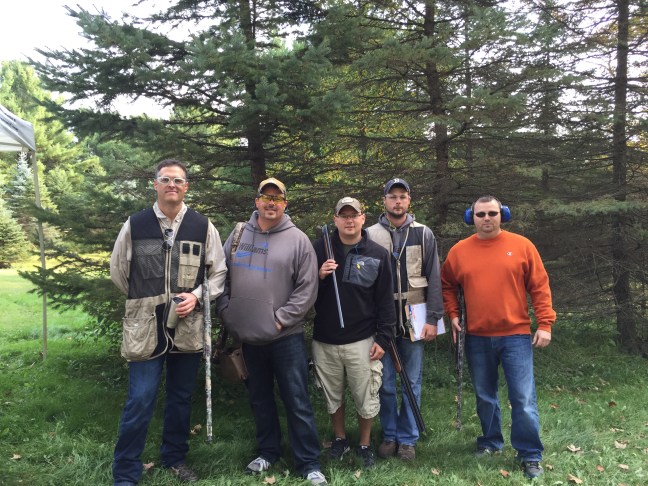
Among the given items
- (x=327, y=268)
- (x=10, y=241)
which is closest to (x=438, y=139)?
(x=327, y=268)

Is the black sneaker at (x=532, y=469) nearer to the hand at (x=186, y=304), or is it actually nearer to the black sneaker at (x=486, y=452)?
the black sneaker at (x=486, y=452)

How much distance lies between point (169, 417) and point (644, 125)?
8848 mm

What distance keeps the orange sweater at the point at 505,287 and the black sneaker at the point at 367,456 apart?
4.61 feet

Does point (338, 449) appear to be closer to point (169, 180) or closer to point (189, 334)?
point (189, 334)

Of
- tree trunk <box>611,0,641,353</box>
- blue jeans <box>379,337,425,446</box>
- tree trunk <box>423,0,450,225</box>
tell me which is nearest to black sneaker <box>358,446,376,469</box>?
blue jeans <box>379,337,425,446</box>

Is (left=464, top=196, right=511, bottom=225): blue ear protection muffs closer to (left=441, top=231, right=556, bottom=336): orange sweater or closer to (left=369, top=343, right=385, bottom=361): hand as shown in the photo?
(left=441, top=231, right=556, bottom=336): orange sweater

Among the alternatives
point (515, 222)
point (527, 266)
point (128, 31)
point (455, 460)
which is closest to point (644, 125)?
point (515, 222)

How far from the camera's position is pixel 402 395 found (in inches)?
161

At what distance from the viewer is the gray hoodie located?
3496 mm

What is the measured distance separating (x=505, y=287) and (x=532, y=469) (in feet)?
5.02

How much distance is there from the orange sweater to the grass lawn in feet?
4.14

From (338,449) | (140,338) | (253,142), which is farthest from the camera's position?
(253,142)

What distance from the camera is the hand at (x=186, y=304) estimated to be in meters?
3.40

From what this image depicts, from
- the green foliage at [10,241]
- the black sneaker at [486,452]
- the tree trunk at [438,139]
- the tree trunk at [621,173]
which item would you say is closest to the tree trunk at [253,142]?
the tree trunk at [438,139]
